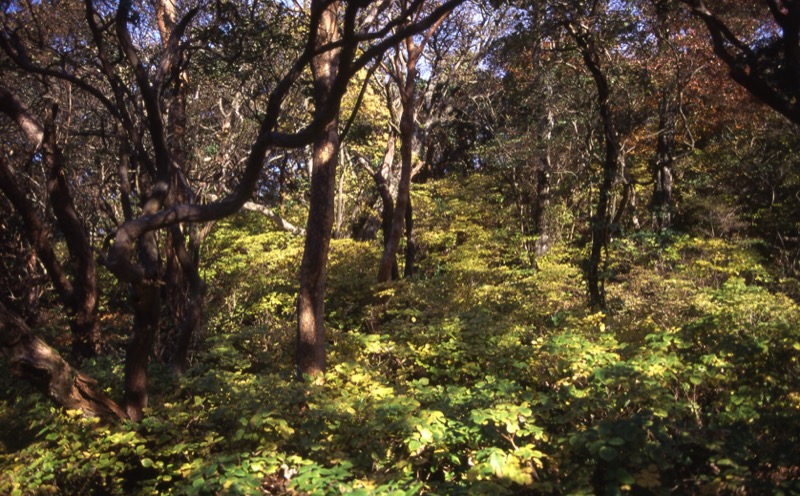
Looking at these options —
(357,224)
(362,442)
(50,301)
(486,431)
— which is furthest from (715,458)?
(357,224)

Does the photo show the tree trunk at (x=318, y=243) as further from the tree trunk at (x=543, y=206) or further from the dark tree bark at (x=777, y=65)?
the tree trunk at (x=543, y=206)

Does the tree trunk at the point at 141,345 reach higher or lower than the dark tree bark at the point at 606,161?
lower

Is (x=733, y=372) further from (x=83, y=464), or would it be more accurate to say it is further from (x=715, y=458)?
(x=83, y=464)

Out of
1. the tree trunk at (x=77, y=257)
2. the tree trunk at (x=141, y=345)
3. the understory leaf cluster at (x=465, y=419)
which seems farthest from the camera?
the tree trunk at (x=77, y=257)

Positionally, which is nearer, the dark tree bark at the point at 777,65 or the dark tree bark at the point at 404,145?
the dark tree bark at the point at 777,65

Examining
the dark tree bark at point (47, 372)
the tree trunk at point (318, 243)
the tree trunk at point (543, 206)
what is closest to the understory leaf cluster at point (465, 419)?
the dark tree bark at point (47, 372)

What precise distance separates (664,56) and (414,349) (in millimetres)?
8886

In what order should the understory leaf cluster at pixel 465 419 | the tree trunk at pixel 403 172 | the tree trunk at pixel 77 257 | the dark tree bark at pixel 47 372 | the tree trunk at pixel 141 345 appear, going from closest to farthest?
the understory leaf cluster at pixel 465 419 → the dark tree bark at pixel 47 372 → the tree trunk at pixel 141 345 → the tree trunk at pixel 77 257 → the tree trunk at pixel 403 172

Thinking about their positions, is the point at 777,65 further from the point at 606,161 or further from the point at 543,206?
the point at 543,206

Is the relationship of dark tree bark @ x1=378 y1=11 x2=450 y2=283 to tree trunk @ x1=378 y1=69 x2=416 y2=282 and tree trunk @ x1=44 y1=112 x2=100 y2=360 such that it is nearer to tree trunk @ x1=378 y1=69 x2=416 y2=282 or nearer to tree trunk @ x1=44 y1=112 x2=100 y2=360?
tree trunk @ x1=378 y1=69 x2=416 y2=282

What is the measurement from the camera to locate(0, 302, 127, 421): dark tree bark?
374 cm

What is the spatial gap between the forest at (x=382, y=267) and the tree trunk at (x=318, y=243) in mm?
29

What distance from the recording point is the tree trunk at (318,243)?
5.66 m

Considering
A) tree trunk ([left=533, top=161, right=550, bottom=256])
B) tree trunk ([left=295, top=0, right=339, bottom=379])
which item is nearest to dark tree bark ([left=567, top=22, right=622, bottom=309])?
tree trunk ([left=295, top=0, right=339, bottom=379])
